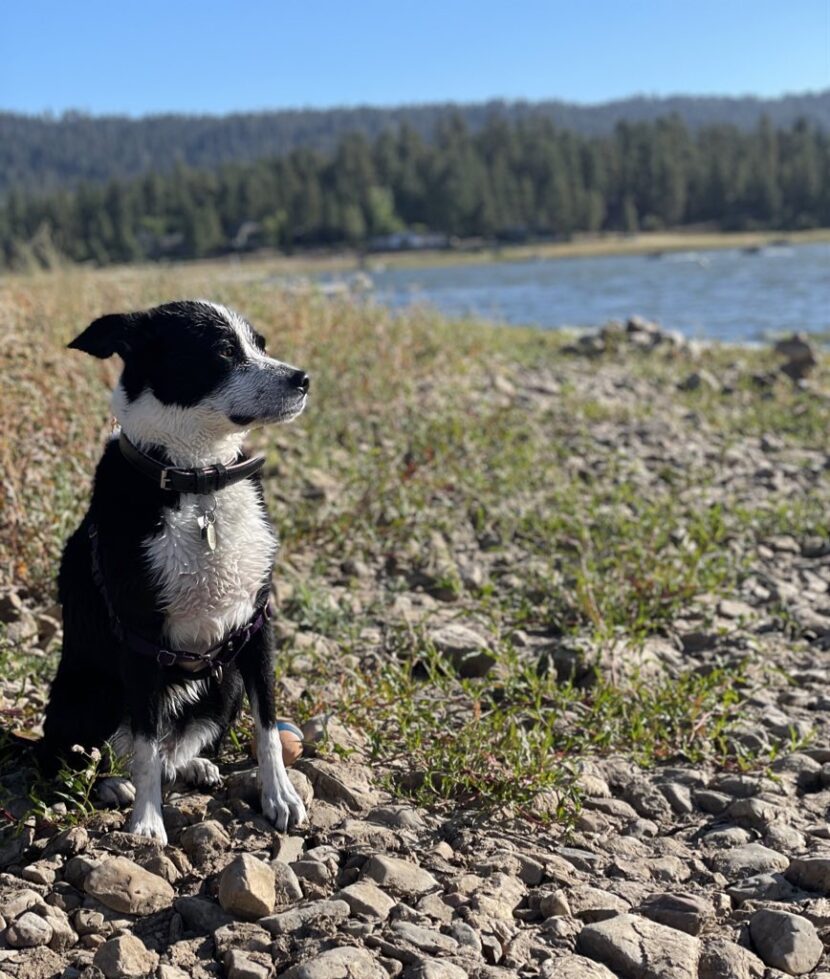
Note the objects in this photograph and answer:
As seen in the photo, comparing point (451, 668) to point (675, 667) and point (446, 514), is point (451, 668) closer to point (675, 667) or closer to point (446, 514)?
point (675, 667)

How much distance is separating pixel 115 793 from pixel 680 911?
5.08 ft

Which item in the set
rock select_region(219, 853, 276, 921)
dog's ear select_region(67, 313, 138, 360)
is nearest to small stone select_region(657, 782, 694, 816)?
rock select_region(219, 853, 276, 921)

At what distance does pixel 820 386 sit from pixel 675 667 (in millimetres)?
6686

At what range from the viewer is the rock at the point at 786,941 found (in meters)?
2.39

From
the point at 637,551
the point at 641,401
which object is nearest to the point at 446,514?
the point at 637,551

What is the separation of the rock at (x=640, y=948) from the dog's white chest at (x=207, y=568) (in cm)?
119

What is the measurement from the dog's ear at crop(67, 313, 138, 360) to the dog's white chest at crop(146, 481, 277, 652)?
0.43 metres

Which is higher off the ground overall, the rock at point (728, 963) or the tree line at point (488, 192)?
the tree line at point (488, 192)

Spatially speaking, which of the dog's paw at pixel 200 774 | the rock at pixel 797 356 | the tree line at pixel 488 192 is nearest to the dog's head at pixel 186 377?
the dog's paw at pixel 200 774

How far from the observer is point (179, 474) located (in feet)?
8.87

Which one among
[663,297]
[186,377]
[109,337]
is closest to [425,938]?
[186,377]

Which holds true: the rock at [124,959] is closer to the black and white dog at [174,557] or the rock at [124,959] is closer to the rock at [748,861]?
the black and white dog at [174,557]

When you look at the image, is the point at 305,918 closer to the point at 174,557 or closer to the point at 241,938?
the point at 241,938

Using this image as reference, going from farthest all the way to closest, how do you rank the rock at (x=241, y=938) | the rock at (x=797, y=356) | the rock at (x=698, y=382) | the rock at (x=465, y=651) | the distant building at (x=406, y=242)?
the distant building at (x=406, y=242), the rock at (x=797, y=356), the rock at (x=698, y=382), the rock at (x=465, y=651), the rock at (x=241, y=938)
